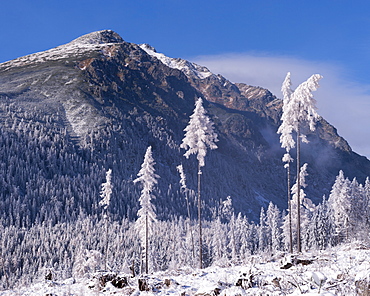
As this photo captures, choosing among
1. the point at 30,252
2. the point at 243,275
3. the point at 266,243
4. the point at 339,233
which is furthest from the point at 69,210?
the point at 243,275

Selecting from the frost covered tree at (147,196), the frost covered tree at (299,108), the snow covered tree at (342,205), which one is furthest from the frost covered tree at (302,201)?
the frost covered tree at (147,196)

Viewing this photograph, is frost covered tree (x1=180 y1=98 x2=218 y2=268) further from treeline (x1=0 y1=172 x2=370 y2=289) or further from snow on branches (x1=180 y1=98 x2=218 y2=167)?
treeline (x1=0 y1=172 x2=370 y2=289)

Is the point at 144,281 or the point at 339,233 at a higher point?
the point at 144,281

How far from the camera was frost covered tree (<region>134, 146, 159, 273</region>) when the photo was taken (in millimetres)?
39875

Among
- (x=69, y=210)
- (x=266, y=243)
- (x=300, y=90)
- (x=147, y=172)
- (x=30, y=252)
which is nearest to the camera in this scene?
(x=300, y=90)

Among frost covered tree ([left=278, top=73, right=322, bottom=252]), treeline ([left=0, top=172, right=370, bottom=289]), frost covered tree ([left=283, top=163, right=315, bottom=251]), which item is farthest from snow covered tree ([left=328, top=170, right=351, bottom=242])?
frost covered tree ([left=278, top=73, right=322, bottom=252])

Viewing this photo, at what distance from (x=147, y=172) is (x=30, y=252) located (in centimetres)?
10600

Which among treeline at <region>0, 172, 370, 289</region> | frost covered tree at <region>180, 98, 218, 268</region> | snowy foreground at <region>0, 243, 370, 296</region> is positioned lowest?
treeline at <region>0, 172, 370, 289</region>

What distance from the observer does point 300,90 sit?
27781 millimetres

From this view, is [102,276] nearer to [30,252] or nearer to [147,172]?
[147,172]

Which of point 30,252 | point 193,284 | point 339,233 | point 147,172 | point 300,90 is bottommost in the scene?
point 30,252

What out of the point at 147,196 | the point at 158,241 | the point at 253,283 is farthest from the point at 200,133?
the point at 158,241

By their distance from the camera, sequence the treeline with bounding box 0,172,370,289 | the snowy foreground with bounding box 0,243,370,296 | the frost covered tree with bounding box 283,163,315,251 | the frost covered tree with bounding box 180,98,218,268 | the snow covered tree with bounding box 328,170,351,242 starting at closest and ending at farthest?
the snowy foreground with bounding box 0,243,370,296, the frost covered tree with bounding box 180,98,218,268, the frost covered tree with bounding box 283,163,315,251, the snow covered tree with bounding box 328,170,351,242, the treeline with bounding box 0,172,370,289

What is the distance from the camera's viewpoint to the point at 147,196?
41.7 metres
